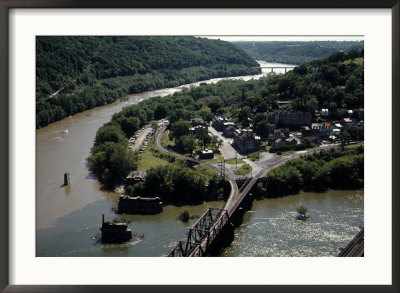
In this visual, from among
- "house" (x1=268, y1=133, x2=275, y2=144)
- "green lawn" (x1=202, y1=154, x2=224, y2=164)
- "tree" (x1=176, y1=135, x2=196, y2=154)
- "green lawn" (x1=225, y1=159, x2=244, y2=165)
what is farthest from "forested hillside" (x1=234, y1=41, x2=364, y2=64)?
"green lawn" (x1=225, y1=159, x2=244, y2=165)

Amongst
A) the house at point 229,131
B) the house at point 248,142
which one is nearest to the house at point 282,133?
the house at point 248,142

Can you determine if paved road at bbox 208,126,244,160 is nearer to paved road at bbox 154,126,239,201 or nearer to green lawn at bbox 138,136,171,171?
paved road at bbox 154,126,239,201

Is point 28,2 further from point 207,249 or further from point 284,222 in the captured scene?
point 284,222

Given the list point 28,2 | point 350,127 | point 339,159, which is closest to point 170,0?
point 28,2

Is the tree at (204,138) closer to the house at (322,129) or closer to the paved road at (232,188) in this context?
the paved road at (232,188)

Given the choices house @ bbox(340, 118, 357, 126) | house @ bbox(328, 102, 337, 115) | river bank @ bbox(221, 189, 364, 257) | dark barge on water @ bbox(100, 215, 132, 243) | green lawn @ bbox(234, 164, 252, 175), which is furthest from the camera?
house @ bbox(328, 102, 337, 115)

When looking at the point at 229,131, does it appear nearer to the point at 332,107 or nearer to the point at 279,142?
the point at 279,142
